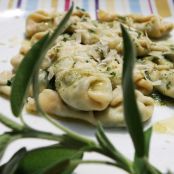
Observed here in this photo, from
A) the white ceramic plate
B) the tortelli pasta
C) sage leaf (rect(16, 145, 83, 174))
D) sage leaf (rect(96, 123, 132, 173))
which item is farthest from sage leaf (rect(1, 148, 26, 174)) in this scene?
the tortelli pasta

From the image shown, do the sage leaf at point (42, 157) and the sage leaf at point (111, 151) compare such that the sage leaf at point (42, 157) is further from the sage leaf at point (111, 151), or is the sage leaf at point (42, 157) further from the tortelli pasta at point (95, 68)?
the tortelli pasta at point (95, 68)

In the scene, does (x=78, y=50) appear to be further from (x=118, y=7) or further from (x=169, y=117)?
(x=118, y=7)

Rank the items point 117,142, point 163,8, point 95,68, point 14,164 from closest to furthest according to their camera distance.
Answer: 1. point 14,164
2. point 117,142
3. point 95,68
4. point 163,8

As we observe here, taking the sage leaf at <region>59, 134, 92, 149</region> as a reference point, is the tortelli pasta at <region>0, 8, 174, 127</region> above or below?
below

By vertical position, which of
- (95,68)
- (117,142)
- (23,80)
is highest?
(23,80)

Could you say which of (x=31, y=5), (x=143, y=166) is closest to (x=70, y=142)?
(x=143, y=166)

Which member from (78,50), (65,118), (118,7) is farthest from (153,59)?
(118,7)

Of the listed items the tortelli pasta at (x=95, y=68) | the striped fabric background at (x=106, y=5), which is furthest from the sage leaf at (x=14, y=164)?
the striped fabric background at (x=106, y=5)

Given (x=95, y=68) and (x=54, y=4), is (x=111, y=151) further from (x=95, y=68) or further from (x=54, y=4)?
(x=54, y=4)

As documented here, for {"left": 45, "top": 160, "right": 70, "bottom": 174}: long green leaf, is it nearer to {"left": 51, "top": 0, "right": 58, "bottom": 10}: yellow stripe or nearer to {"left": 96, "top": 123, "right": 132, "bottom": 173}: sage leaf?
{"left": 96, "top": 123, "right": 132, "bottom": 173}: sage leaf
